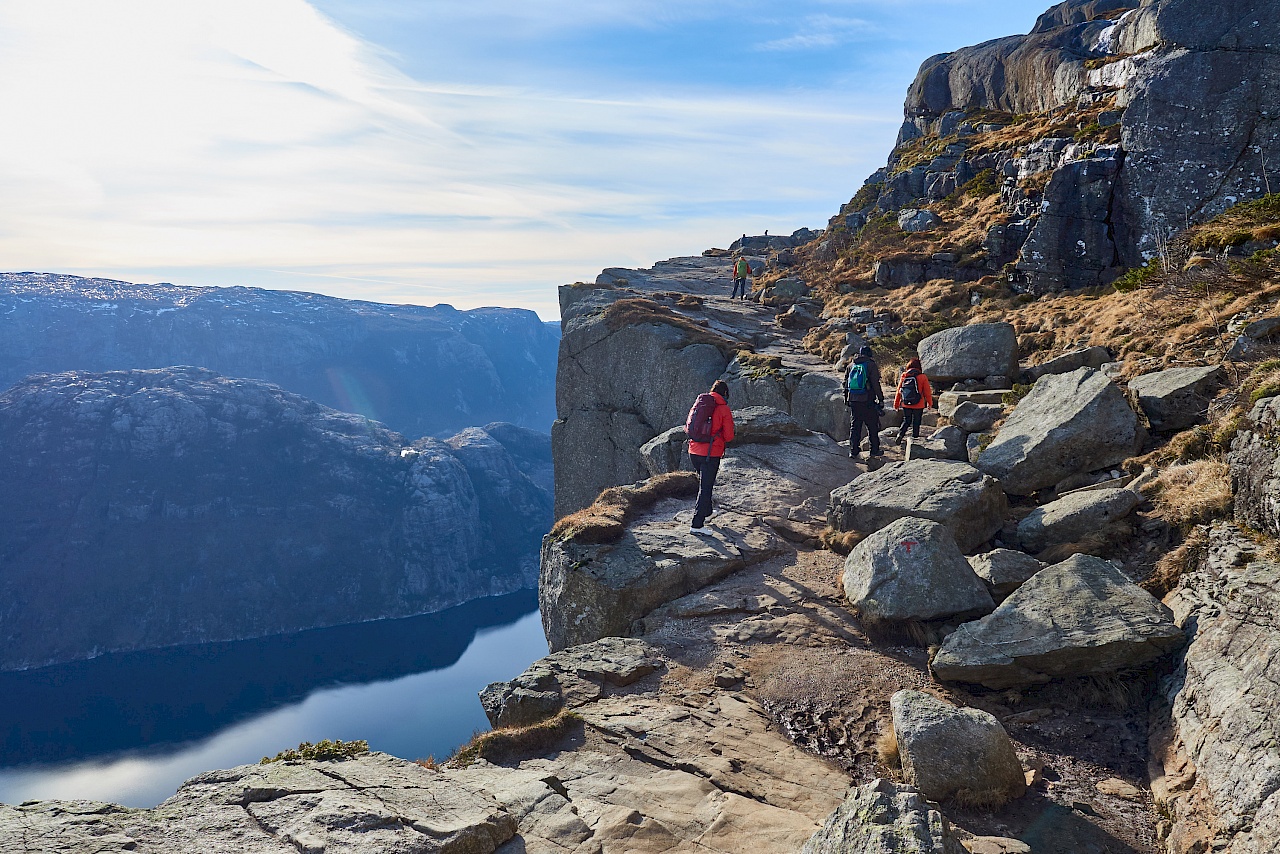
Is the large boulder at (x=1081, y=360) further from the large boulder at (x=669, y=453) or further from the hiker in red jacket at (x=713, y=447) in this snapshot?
the large boulder at (x=669, y=453)

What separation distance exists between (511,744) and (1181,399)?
15.3 meters

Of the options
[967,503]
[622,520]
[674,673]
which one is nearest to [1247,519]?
[967,503]

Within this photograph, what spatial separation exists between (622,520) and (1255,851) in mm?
14308

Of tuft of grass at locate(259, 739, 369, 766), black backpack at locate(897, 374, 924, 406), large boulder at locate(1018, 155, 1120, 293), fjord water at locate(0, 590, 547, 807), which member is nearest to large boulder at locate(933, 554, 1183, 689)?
tuft of grass at locate(259, 739, 369, 766)

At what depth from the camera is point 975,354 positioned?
27.1 metres

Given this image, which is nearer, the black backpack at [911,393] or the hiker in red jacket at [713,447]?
the hiker in red jacket at [713,447]

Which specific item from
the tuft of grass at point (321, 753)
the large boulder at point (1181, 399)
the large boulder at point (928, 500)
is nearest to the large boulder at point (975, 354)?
the large boulder at point (1181, 399)

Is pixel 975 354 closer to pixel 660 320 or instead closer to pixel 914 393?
pixel 914 393

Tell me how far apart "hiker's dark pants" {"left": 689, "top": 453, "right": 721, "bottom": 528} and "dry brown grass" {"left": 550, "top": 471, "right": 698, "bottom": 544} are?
6.78 ft

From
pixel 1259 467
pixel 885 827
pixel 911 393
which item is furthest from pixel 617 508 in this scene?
pixel 885 827

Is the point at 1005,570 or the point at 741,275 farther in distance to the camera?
the point at 741,275

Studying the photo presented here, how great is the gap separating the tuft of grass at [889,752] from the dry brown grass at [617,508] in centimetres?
920

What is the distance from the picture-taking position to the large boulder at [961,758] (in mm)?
8352

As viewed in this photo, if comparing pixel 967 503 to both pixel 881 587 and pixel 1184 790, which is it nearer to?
pixel 881 587
